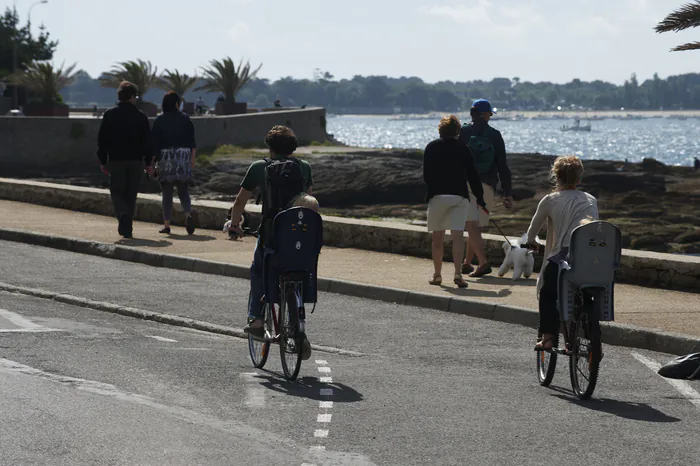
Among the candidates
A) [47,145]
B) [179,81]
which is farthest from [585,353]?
[179,81]

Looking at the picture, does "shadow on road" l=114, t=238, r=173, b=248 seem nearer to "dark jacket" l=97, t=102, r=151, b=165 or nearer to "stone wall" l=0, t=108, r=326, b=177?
"dark jacket" l=97, t=102, r=151, b=165

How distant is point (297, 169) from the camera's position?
28.1 ft

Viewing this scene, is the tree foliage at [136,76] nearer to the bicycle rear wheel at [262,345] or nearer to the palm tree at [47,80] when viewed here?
the palm tree at [47,80]

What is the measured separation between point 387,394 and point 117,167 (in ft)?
30.2

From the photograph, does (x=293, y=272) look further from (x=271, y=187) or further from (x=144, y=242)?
(x=144, y=242)

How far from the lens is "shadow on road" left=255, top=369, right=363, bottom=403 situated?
7918 mm

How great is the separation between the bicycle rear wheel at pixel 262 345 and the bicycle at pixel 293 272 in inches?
9.4

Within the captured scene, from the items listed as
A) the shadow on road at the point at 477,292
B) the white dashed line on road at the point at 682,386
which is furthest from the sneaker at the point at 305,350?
the shadow on road at the point at 477,292

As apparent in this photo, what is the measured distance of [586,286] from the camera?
316 inches

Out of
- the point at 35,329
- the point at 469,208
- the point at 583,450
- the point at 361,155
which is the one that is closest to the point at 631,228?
the point at 361,155

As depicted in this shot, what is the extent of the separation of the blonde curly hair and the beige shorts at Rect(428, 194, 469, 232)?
13.7ft

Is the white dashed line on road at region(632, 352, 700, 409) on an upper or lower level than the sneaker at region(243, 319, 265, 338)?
lower

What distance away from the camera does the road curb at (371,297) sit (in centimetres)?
1020

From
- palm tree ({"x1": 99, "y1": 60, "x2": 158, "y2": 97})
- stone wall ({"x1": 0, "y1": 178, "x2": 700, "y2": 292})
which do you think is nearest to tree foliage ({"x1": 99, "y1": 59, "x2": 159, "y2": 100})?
palm tree ({"x1": 99, "y1": 60, "x2": 158, "y2": 97})
